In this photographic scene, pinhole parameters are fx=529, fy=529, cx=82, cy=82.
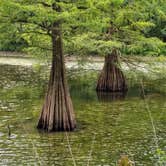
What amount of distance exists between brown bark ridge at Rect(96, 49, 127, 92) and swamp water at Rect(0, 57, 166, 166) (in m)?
0.69

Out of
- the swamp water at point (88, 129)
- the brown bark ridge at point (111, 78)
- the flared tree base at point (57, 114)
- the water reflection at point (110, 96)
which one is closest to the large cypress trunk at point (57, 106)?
the flared tree base at point (57, 114)

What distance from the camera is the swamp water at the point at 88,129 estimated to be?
14.6m

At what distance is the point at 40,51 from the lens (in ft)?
74.8

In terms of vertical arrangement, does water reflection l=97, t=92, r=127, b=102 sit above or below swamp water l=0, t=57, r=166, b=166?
below

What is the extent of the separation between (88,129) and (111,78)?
953 cm

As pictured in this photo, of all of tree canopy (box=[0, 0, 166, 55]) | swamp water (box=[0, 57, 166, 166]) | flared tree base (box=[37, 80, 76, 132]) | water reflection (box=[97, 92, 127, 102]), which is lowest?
water reflection (box=[97, 92, 127, 102])

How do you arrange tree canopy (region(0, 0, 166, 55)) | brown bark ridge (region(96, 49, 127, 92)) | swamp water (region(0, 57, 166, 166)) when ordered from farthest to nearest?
brown bark ridge (region(96, 49, 127, 92)) < tree canopy (region(0, 0, 166, 55)) < swamp water (region(0, 57, 166, 166))

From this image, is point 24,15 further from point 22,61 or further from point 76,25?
point 22,61

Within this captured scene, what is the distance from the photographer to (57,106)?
→ 18297 mm

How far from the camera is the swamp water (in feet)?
47.8

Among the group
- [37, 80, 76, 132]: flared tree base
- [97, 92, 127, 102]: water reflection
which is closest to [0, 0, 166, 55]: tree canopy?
[37, 80, 76, 132]: flared tree base

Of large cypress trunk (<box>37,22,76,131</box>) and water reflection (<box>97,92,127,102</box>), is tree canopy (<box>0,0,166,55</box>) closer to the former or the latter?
large cypress trunk (<box>37,22,76,131</box>)

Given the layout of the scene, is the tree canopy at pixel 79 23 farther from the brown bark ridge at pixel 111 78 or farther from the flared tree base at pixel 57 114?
the flared tree base at pixel 57 114

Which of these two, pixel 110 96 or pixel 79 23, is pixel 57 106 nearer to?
pixel 79 23
